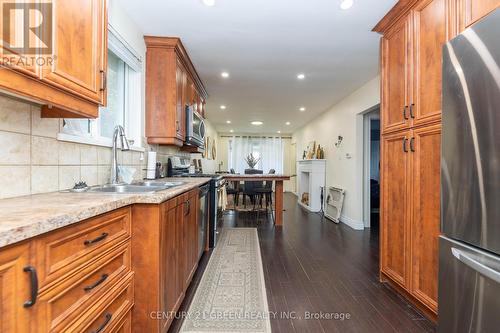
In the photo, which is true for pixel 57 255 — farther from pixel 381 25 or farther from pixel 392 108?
pixel 381 25

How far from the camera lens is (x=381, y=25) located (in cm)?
220

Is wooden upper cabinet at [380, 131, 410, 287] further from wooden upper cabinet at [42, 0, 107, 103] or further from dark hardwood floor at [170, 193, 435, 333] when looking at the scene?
wooden upper cabinet at [42, 0, 107, 103]

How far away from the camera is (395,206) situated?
2.04 meters

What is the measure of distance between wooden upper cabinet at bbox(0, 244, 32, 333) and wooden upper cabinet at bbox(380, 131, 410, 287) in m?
2.19

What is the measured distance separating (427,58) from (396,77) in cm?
34

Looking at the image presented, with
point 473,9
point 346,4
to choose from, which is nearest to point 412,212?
point 473,9

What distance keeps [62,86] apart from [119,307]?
3.39ft

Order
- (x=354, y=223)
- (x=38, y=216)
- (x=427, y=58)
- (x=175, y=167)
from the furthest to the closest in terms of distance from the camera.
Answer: (x=354, y=223)
(x=175, y=167)
(x=427, y=58)
(x=38, y=216)

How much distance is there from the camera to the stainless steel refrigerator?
1.02m

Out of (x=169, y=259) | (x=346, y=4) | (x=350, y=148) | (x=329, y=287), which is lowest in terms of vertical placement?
(x=329, y=287)

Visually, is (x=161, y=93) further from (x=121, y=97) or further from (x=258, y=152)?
(x=258, y=152)

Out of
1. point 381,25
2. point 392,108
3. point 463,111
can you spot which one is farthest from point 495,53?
point 381,25

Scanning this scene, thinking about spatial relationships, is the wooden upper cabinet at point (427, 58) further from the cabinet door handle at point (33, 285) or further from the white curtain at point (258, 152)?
the white curtain at point (258, 152)

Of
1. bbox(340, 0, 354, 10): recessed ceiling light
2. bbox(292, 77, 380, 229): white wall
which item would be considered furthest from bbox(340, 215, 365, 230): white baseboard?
bbox(340, 0, 354, 10): recessed ceiling light
